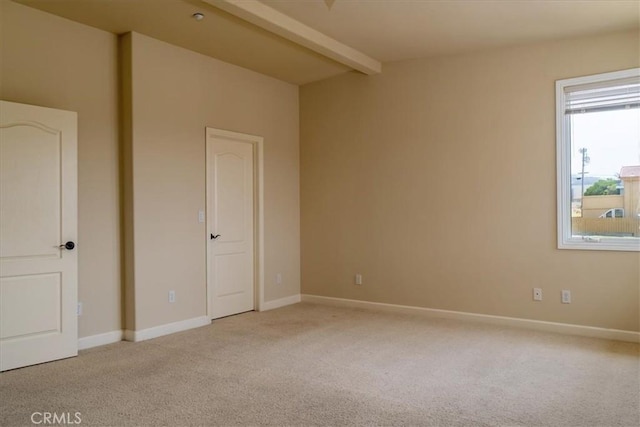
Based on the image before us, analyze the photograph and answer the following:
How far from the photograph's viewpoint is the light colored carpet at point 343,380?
2732 mm

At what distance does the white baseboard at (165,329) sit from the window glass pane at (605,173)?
3.91 meters

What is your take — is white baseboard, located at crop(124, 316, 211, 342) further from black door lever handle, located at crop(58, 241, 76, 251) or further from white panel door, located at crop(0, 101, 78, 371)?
black door lever handle, located at crop(58, 241, 76, 251)

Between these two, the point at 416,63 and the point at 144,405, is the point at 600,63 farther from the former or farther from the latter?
the point at 144,405

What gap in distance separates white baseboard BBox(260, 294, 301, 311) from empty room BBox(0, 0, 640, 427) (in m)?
0.05

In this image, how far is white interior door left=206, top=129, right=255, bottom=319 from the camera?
5180mm

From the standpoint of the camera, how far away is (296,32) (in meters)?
4.25

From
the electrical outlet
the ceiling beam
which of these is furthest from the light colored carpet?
the ceiling beam

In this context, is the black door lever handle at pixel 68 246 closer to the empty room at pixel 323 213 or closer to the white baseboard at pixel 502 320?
the empty room at pixel 323 213

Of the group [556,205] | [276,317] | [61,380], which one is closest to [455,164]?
[556,205]

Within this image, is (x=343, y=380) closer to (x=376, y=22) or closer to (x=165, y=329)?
(x=165, y=329)

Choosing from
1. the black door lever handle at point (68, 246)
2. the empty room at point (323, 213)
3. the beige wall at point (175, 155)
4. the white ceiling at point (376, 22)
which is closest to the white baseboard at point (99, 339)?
the empty room at point (323, 213)

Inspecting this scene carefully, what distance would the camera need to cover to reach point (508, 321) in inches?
188

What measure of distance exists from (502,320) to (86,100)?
459cm

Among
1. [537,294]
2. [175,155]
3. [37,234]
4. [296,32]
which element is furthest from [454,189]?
[37,234]
